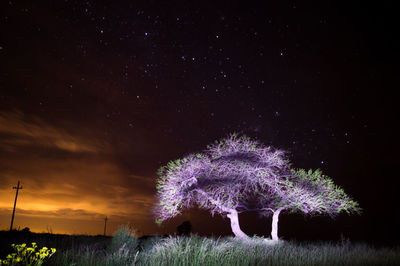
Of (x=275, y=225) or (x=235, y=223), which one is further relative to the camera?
(x=235, y=223)

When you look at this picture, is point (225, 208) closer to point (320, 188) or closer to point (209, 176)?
point (209, 176)

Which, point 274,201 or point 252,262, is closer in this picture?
point 252,262

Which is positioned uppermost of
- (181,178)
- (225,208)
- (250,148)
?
(250,148)

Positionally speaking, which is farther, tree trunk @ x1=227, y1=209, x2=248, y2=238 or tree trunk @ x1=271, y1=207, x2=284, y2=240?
tree trunk @ x1=227, y1=209, x2=248, y2=238

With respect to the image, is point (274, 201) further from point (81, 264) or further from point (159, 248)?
point (81, 264)

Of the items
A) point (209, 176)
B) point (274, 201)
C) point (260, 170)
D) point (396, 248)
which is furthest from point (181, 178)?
point (396, 248)

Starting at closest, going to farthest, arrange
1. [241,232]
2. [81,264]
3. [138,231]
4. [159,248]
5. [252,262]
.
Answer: [81,264] < [252,262] < [159,248] < [138,231] < [241,232]

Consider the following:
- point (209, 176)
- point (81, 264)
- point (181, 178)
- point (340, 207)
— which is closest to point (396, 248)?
point (340, 207)

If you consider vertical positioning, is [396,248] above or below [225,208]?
below

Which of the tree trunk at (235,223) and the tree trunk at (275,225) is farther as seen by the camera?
the tree trunk at (235,223)

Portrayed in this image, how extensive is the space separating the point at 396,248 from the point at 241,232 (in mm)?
8008

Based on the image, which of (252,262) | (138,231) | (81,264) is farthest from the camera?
(138,231)

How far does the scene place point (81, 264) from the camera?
8727 mm

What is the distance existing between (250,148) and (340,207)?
6243 millimetres
